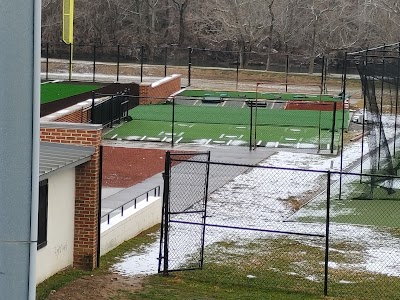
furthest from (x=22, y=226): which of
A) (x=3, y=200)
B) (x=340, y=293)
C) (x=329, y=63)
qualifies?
(x=329, y=63)

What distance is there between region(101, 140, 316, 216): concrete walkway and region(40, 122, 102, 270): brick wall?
4546 millimetres

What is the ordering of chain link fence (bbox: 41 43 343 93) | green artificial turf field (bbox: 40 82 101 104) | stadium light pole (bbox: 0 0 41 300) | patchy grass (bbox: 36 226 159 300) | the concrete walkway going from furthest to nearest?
chain link fence (bbox: 41 43 343 93), green artificial turf field (bbox: 40 82 101 104), the concrete walkway, patchy grass (bbox: 36 226 159 300), stadium light pole (bbox: 0 0 41 300)

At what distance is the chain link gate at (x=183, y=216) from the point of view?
13.1m

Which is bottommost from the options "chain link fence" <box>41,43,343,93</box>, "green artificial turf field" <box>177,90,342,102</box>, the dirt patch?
the dirt patch

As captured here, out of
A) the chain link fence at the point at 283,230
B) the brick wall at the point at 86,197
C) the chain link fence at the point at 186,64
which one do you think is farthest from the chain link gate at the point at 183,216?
the chain link fence at the point at 186,64

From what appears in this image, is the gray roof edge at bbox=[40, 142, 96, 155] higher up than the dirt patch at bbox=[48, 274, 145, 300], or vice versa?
the gray roof edge at bbox=[40, 142, 96, 155]

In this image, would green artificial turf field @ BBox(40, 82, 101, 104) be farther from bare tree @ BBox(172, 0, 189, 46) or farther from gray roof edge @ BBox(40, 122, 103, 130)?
gray roof edge @ BBox(40, 122, 103, 130)

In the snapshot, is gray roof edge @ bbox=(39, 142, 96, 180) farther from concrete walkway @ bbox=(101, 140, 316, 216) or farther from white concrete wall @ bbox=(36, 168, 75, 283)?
concrete walkway @ bbox=(101, 140, 316, 216)

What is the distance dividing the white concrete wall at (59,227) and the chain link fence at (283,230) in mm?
1348

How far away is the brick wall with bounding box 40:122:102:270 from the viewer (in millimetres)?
13289

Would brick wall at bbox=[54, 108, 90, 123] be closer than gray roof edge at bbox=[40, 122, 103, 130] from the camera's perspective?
No

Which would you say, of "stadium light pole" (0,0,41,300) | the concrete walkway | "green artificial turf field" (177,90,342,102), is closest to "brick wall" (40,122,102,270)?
the concrete walkway

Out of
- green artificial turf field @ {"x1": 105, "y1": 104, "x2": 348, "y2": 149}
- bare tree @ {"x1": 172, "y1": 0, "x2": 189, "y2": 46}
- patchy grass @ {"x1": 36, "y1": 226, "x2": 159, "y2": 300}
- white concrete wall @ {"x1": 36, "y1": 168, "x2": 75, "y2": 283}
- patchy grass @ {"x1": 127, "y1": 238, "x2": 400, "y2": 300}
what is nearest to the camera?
patchy grass @ {"x1": 36, "y1": 226, "x2": 159, "y2": 300}

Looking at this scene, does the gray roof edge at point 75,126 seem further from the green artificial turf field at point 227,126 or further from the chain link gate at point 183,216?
the green artificial turf field at point 227,126
